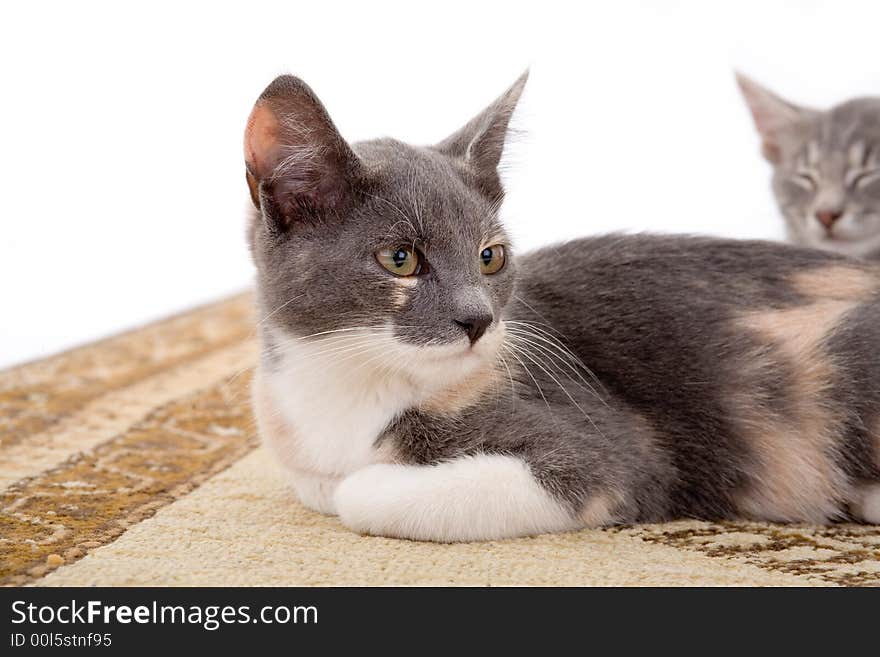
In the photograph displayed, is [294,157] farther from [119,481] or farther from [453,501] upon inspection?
[119,481]

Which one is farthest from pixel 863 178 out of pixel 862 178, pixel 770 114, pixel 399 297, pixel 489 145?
pixel 399 297

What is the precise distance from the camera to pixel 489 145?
148 centimetres

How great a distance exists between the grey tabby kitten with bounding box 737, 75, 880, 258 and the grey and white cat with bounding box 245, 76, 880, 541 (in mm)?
664

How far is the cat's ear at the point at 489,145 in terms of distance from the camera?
57.6 inches

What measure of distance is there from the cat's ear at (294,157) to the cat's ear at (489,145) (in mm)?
218

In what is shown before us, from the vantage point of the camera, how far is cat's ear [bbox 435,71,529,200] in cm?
146

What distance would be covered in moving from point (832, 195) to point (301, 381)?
4.72 feet

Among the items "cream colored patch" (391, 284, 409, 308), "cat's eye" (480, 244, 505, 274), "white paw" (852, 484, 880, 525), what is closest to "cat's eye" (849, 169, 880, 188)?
"white paw" (852, 484, 880, 525)

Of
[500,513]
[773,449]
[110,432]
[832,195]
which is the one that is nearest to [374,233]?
[500,513]

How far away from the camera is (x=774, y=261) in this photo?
1.59 meters

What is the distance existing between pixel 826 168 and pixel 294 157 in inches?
59.3

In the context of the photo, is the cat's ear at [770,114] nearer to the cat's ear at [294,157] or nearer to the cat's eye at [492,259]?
the cat's eye at [492,259]

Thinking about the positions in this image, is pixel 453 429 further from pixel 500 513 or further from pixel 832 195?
pixel 832 195

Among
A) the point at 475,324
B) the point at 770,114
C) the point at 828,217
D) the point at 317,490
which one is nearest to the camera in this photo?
the point at 475,324
